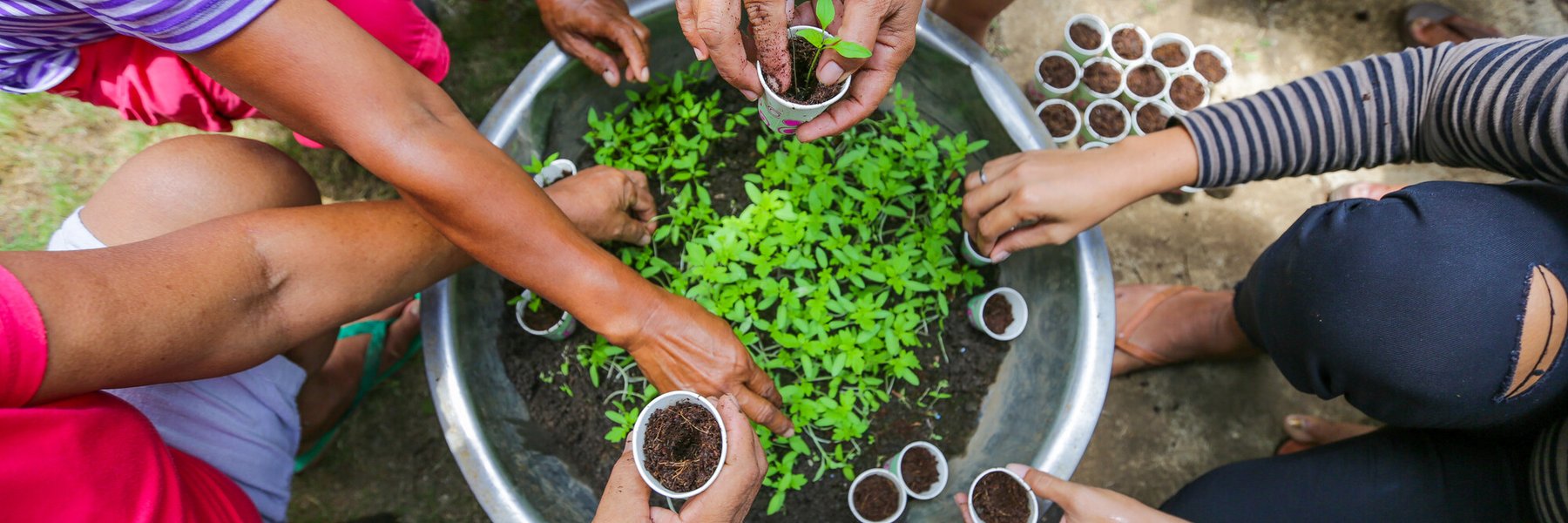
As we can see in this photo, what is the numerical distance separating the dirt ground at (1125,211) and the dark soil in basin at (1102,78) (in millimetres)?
211

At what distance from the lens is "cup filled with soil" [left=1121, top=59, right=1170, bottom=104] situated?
2.62 m

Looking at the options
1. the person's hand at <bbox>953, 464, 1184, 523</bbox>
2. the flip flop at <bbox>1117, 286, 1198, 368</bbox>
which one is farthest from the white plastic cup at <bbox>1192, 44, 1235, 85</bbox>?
the person's hand at <bbox>953, 464, 1184, 523</bbox>

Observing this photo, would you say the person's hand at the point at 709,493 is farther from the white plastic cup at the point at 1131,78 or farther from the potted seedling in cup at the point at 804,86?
the white plastic cup at the point at 1131,78

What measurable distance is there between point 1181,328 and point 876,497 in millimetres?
1255

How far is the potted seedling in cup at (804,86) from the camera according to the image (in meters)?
1.12

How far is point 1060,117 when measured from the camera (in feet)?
8.34

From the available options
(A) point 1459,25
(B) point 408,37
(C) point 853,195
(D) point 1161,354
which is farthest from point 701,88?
(A) point 1459,25

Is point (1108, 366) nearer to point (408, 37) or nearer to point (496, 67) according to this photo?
point (408, 37)

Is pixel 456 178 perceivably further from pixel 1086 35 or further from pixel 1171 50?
pixel 1171 50

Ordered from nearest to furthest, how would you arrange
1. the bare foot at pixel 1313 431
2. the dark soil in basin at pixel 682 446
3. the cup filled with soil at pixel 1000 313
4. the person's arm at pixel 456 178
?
1. the person's arm at pixel 456 178
2. the dark soil in basin at pixel 682 446
3. the cup filled with soil at pixel 1000 313
4. the bare foot at pixel 1313 431

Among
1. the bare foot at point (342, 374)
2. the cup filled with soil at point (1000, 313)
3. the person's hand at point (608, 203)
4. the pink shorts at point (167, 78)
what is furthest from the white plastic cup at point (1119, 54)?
the bare foot at point (342, 374)

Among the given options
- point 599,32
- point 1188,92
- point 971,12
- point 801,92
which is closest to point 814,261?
point 801,92

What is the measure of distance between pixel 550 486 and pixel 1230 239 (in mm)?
2443

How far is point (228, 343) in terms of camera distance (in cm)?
125
